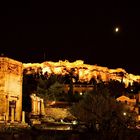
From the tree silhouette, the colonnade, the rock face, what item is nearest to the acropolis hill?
the rock face

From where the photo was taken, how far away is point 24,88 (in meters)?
46.0

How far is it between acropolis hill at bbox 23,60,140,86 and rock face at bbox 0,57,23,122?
56018mm

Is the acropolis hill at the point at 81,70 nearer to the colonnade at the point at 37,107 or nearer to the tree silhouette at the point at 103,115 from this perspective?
the colonnade at the point at 37,107

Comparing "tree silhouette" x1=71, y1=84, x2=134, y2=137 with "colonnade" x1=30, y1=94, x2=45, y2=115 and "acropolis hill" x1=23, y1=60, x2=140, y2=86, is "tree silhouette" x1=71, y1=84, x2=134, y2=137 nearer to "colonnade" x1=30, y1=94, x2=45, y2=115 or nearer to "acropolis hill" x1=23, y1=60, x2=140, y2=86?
"colonnade" x1=30, y1=94, x2=45, y2=115

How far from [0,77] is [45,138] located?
16.8 metres

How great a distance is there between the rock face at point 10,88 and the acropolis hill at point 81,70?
56018mm

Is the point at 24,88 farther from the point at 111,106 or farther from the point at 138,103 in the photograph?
the point at 111,106

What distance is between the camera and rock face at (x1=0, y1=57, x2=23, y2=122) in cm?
3222

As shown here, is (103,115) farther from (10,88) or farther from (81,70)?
(81,70)

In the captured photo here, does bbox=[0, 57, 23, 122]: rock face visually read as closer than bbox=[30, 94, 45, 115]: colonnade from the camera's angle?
Yes

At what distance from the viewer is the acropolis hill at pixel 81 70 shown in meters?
92.2

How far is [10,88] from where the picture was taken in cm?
3322

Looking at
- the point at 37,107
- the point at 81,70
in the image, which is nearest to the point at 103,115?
the point at 37,107

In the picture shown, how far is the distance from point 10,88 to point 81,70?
62.5m
